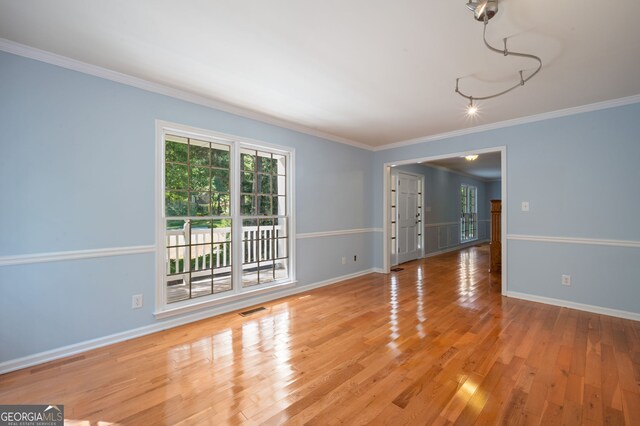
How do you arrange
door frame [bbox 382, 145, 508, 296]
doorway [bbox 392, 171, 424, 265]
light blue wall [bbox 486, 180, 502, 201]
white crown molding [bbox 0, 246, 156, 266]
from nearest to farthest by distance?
white crown molding [bbox 0, 246, 156, 266] < door frame [bbox 382, 145, 508, 296] < doorway [bbox 392, 171, 424, 265] < light blue wall [bbox 486, 180, 502, 201]

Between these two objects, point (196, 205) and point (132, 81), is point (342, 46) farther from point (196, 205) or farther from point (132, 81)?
point (196, 205)

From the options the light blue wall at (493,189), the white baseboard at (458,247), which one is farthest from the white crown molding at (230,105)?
the light blue wall at (493,189)

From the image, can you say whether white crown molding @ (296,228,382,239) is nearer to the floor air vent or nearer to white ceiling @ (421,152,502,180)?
the floor air vent

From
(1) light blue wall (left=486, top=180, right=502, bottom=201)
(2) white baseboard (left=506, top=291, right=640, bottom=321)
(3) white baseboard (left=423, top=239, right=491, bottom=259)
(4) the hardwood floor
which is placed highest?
(1) light blue wall (left=486, top=180, right=502, bottom=201)

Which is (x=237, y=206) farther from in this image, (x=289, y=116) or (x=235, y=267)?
(x=289, y=116)

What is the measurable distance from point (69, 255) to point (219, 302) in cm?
154

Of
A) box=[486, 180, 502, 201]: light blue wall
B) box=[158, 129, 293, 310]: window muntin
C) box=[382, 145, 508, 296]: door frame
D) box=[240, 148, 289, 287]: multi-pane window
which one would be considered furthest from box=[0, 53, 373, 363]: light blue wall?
box=[486, 180, 502, 201]: light blue wall

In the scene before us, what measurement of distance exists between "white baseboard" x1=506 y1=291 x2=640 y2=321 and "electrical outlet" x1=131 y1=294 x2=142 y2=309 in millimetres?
4682

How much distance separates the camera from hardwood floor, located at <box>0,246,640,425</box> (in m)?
1.72

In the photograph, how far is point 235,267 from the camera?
11.7 feet

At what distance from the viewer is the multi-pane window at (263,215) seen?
3.85m

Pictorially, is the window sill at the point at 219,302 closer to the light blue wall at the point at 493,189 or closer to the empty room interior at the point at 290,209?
the empty room interior at the point at 290,209

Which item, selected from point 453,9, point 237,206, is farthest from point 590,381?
point 237,206

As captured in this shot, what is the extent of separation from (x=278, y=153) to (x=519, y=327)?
11.9 ft
